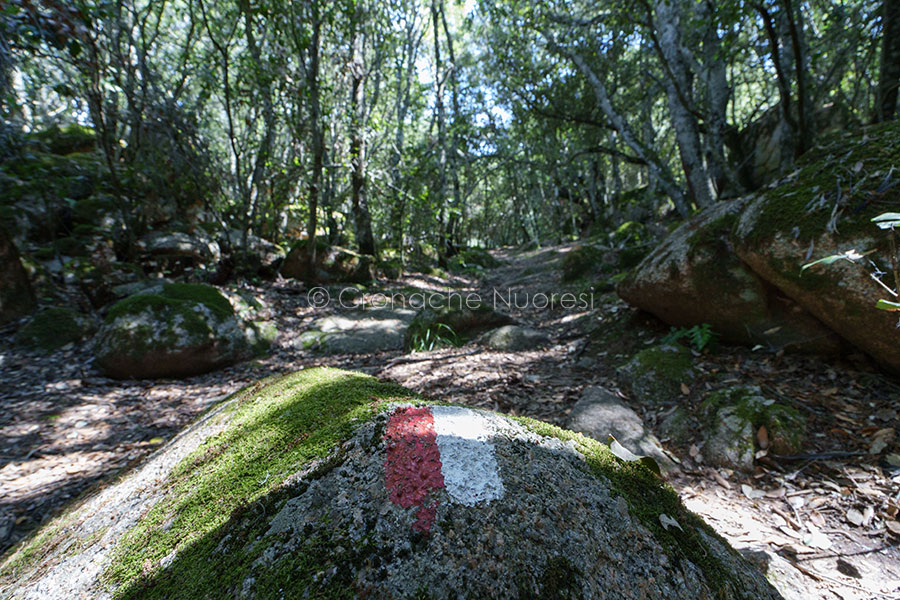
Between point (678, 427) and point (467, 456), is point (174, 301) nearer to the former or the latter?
point (467, 456)

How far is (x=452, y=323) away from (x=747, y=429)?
4.17 metres

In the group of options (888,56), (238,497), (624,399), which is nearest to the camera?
(238,497)

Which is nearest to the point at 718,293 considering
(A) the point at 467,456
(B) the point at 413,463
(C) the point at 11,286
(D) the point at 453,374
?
(D) the point at 453,374

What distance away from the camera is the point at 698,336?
405 cm

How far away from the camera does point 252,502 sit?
119 centimetres

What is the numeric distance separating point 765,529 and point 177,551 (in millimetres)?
3001

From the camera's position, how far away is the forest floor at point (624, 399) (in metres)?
2.09

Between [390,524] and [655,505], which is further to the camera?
[655,505]

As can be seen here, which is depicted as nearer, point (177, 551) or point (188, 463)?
point (177, 551)

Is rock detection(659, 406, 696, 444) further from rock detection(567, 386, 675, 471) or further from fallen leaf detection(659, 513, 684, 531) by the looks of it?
fallen leaf detection(659, 513, 684, 531)

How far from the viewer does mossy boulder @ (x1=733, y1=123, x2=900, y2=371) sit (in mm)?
2855

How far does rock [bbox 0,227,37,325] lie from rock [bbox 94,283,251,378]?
1.62m

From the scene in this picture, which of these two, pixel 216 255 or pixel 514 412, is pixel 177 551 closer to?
pixel 514 412

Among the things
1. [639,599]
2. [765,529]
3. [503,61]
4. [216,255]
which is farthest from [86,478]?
[503,61]
